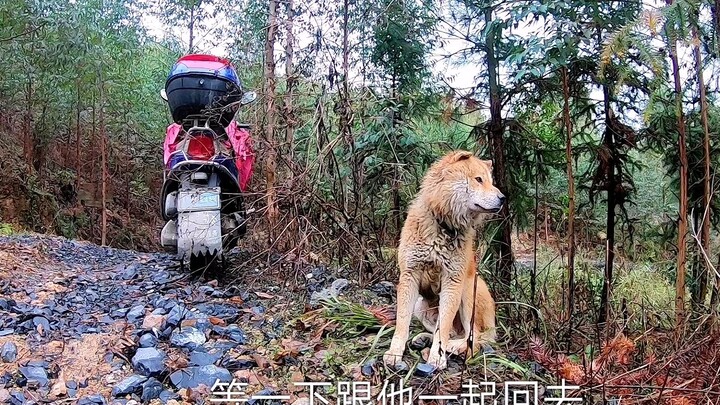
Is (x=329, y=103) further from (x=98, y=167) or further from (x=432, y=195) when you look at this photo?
(x=98, y=167)

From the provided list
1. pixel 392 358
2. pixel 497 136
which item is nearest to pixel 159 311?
pixel 392 358

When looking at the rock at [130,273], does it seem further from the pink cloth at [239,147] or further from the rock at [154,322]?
the rock at [154,322]

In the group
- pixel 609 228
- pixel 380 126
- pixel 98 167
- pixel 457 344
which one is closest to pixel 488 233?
pixel 609 228

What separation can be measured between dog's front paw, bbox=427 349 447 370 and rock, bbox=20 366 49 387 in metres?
1.92

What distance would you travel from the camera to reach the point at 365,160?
5551mm

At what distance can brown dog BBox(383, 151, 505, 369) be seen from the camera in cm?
297

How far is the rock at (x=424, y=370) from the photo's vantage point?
2.74 m

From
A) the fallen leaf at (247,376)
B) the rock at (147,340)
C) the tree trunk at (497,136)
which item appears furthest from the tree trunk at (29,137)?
the fallen leaf at (247,376)

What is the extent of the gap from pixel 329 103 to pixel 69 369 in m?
2.71

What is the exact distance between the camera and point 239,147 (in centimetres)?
457

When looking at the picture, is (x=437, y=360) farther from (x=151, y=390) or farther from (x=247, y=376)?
(x=151, y=390)

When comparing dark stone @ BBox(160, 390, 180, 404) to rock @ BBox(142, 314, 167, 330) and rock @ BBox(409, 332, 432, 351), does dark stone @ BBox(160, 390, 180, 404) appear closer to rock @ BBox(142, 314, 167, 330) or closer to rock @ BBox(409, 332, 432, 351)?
rock @ BBox(142, 314, 167, 330)

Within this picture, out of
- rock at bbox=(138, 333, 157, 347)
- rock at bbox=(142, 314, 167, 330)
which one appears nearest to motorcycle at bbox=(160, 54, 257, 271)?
rock at bbox=(142, 314, 167, 330)

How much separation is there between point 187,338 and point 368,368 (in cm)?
106
